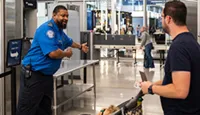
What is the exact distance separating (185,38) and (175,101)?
42 cm

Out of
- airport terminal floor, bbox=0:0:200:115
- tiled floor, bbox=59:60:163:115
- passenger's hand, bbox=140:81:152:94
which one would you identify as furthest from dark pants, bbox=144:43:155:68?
passenger's hand, bbox=140:81:152:94

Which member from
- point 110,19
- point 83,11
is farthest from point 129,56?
point 83,11

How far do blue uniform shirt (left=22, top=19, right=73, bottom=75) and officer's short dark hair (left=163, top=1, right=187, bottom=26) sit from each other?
1.61 meters

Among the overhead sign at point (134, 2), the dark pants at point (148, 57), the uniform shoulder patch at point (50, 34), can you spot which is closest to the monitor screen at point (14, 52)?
the uniform shoulder patch at point (50, 34)

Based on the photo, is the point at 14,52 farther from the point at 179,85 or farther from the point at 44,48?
the point at 179,85

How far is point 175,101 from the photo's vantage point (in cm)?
185

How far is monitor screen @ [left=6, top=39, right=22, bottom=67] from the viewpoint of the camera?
326 centimetres

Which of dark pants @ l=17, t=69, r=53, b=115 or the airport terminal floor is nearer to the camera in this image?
the airport terminal floor

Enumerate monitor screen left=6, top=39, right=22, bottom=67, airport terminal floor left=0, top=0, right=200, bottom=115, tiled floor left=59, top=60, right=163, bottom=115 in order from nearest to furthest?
airport terminal floor left=0, top=0, right=200, bottom=115 → monitor screen left=6, top=39, right=22, bottom=67 → tiled floor left=59, top=60, right=163, bottom=115

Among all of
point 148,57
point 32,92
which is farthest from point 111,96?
point 148,57

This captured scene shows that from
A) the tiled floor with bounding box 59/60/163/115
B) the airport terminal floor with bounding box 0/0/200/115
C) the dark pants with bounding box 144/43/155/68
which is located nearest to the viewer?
the airport terminal floor with bounding box 0/0/200/115

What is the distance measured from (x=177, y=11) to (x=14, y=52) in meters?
2.21

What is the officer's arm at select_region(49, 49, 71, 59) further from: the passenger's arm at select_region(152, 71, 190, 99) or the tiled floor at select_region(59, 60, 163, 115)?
the tiled floor at select_region(59, 60, 163, 115)

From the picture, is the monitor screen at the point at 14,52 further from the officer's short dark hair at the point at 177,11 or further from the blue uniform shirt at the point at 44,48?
the officer's short dark hair at the point at 177,11
